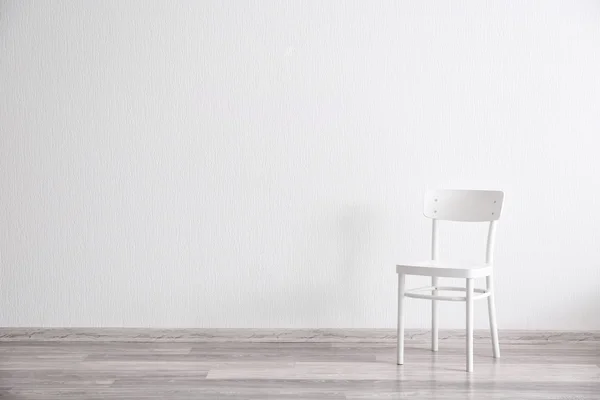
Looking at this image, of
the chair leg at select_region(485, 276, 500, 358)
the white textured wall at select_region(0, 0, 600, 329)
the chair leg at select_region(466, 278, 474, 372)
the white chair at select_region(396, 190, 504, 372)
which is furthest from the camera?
the white textured wall at select_region(0, 0, 600, 329)

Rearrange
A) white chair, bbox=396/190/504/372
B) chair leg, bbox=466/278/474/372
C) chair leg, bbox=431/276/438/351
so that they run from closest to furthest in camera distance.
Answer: chair leg, bbox=466/278/474/372 → white chair, bbox=396/190/504/372 → chair leg, bbox=431/276/438/351

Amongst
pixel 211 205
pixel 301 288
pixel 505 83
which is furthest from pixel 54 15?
pixel 505 83

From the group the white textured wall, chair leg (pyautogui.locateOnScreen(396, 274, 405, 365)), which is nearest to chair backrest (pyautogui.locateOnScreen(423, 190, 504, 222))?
the white textured wall

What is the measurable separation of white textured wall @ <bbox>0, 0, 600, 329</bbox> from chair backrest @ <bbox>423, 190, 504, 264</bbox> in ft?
0.54

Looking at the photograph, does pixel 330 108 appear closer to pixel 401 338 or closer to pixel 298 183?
pixel 298 183

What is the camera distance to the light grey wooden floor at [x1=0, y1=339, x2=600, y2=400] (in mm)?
2785

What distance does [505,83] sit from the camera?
3.71 m

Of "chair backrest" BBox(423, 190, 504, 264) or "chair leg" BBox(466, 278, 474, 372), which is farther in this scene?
"chair backrest" BBox(423, 190, 504, 264)

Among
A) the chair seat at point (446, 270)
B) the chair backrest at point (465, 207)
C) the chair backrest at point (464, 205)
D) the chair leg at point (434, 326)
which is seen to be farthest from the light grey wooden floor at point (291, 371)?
the chair backrest at point (464, 205)

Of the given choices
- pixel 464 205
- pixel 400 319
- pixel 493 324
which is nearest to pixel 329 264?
pixel 400 319

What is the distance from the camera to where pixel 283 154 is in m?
3.72

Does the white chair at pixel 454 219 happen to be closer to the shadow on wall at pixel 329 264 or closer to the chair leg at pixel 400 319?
the chair leg at pixel 400 319

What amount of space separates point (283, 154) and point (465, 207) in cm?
89

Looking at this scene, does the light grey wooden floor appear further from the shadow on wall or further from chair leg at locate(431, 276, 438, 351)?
the shadow on wall
